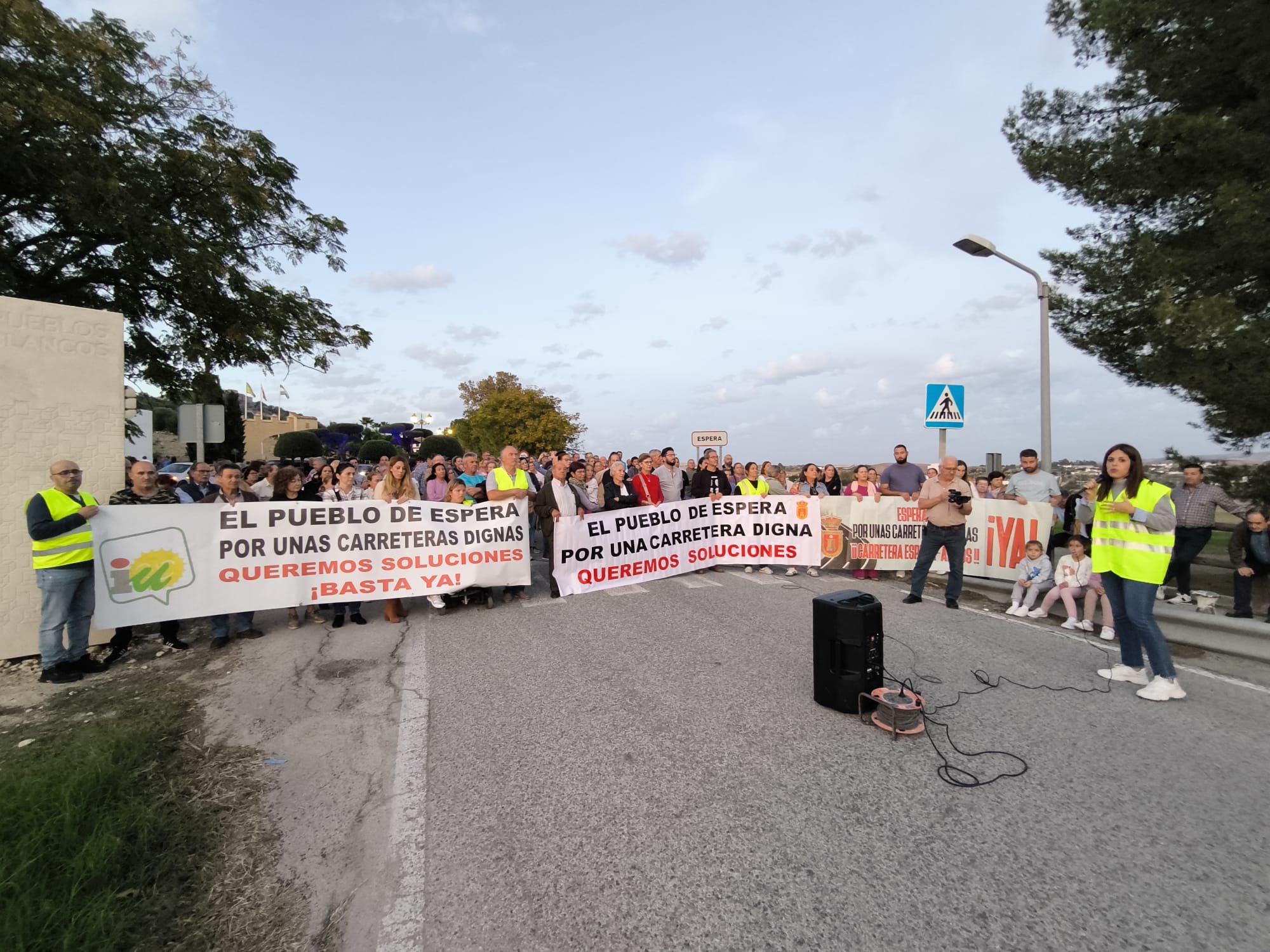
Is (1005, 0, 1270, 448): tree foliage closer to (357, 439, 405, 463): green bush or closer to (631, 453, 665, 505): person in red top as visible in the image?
(631, 453, 665, 505): person in red top

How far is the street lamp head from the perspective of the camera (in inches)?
425

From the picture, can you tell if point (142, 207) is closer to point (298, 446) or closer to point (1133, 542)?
point (1133, 542)

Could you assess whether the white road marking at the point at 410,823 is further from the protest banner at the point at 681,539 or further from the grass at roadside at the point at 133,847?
the protest banner at the point at 681,539

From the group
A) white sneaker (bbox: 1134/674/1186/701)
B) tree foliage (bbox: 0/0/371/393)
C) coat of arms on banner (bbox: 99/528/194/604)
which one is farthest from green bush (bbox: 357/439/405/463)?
white sneaker (bbox: 1134/674/1186/701)

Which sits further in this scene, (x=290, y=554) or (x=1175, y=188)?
(x=1175, y=188)

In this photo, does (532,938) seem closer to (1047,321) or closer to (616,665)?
(616,665)

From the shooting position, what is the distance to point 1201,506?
775 centimetres

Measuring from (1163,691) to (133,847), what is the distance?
257 inches

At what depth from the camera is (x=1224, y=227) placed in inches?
319

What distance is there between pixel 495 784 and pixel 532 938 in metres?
1.21

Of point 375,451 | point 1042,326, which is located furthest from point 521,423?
point 1042,326

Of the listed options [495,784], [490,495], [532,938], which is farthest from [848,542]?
[532,938]

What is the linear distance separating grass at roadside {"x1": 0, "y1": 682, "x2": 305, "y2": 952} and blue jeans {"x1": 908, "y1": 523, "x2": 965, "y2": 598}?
7272 mm

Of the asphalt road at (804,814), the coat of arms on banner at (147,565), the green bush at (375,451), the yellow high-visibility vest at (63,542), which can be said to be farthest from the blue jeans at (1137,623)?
the green bush at (375,451)
